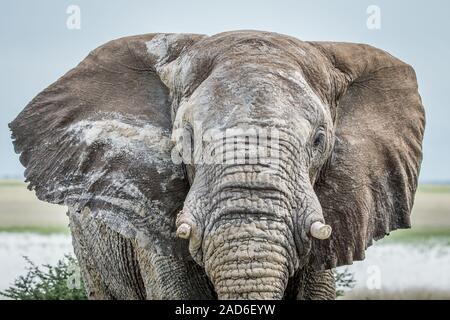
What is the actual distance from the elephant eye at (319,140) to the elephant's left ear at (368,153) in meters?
0.33

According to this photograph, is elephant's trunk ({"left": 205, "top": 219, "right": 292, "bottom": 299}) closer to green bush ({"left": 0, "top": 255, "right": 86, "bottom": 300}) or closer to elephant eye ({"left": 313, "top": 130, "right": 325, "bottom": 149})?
elephant eye ({"left": 313, "top": 130, "right": 325, "bottom": 149})

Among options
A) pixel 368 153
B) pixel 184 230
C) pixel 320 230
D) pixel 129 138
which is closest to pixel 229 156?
pixel 184 230

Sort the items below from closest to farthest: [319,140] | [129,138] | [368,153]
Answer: [319,140], [129,138], [368,153]

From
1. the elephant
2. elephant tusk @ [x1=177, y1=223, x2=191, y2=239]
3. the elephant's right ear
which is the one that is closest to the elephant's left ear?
the elephant

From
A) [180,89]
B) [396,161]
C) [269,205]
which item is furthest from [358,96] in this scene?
[269,205]

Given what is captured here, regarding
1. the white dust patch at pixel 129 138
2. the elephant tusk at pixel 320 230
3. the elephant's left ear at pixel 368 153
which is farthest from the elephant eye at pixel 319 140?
the white dust patch at pixel 129 138

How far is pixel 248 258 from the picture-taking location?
22.7 feet

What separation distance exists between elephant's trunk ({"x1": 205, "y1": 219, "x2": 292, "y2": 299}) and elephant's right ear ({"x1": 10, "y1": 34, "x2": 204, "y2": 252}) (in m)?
0.87

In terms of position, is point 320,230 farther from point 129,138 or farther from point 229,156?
point 129,138

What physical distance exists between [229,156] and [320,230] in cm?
54
